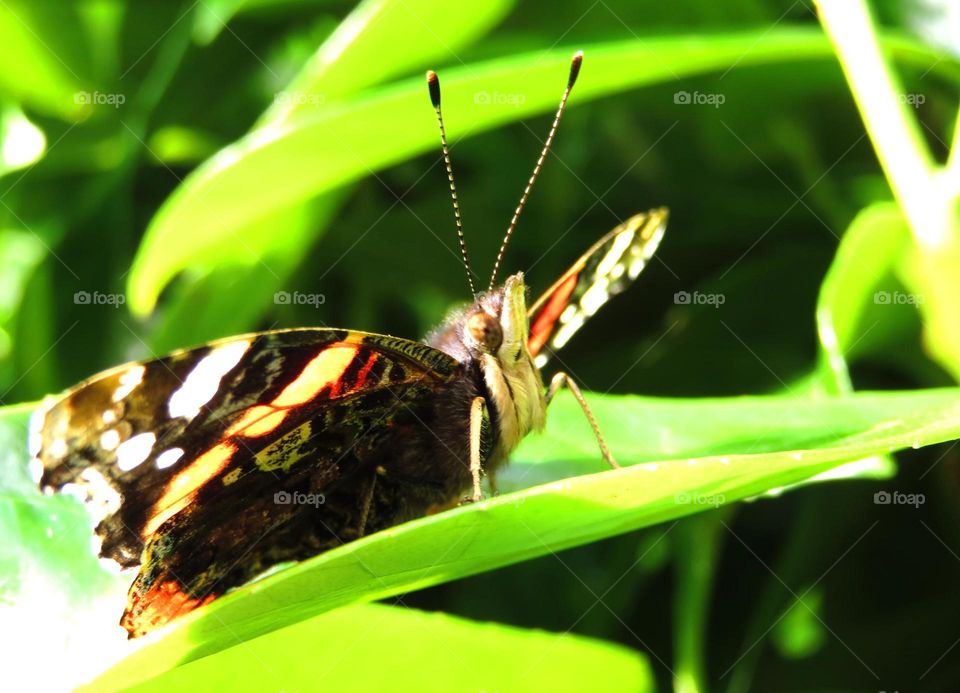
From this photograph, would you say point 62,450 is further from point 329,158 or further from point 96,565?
point 329,158

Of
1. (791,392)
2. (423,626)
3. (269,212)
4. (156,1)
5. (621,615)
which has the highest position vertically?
(156,1)

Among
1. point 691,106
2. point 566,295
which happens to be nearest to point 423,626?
point 566,295

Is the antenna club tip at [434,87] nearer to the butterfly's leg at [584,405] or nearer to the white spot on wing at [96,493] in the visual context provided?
the butterfly's leg at [584,405]

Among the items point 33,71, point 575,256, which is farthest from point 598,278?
point 33,71

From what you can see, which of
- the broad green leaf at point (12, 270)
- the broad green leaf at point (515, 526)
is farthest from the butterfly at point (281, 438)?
the broad green leaf at point (12, 270)

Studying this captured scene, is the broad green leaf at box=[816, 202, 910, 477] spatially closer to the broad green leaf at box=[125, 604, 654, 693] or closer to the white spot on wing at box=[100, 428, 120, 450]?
the broad green leaf at box=[125, 604, 654, 693]
